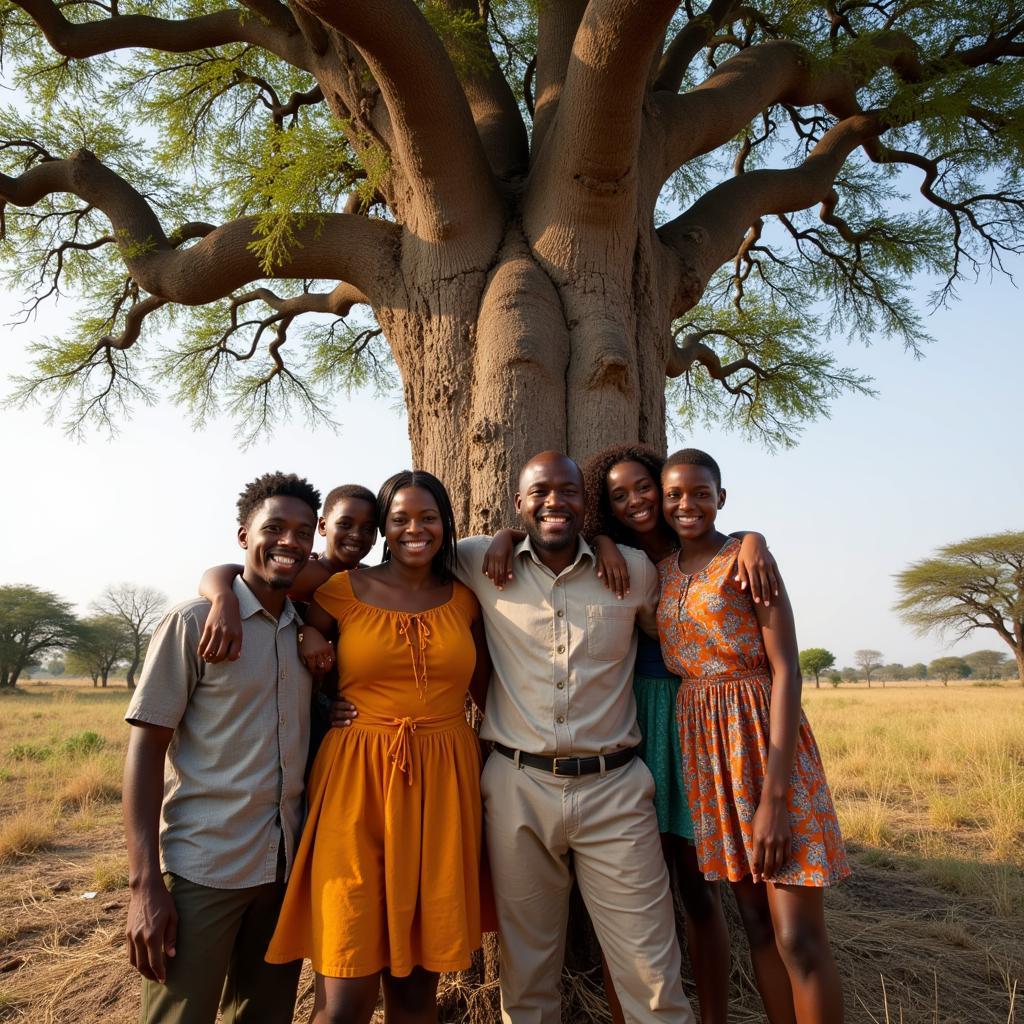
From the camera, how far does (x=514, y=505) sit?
10.6ft

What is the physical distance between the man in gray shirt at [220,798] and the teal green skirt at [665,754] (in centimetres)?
109

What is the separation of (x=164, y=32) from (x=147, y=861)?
4584mm

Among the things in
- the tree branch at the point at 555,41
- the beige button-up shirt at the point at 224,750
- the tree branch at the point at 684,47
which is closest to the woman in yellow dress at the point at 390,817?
the beige button-up shirt at the point at 224,750

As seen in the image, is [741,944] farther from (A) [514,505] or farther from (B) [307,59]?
(B) [307,59]

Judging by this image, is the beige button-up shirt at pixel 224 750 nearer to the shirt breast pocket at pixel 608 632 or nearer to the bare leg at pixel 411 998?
the bare leg at pixel 411 998

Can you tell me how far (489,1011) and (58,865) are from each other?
3.66 m

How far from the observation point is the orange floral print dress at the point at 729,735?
7.23ft

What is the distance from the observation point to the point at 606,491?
2881 millimetres

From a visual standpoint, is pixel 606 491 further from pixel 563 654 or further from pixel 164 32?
pixel 164 32

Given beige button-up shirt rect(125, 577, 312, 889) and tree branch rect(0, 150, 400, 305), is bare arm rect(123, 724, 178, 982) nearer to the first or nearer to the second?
beige button-up shirt rect(125, 577, 312, 889)

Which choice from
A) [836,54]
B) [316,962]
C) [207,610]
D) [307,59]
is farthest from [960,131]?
[316,962]

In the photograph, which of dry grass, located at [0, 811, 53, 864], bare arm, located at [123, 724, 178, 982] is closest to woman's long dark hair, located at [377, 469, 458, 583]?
bare arm, located at [123, 724, 178, 982]

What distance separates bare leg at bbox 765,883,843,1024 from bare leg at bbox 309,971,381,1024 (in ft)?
3.74

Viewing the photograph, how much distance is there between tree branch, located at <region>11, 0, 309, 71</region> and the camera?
14.1 ft
